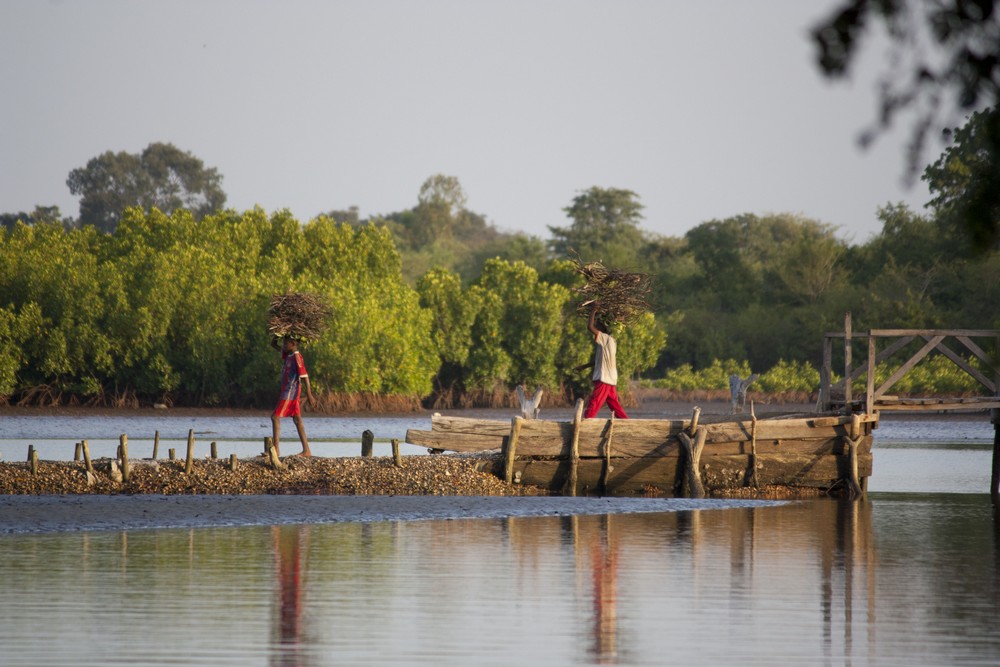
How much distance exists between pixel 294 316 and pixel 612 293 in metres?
4.50

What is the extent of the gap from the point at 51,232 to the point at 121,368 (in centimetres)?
938

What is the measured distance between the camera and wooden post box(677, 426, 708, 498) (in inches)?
768

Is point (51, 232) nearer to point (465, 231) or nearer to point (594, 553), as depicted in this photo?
point (594, 553)

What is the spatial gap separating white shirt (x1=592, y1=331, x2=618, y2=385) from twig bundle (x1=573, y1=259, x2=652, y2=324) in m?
0.63

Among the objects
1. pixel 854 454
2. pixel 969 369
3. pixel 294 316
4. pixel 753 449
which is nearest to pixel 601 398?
pixel 753 449

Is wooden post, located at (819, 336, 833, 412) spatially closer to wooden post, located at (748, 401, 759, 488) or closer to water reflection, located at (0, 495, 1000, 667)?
wooden post, located at (748, 401, 759, 488)

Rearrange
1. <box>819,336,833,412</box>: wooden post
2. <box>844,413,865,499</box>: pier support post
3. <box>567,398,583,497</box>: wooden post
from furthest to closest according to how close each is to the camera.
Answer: <box>819,336,833,412</box>: wooden post → <box>844,413,865,499</box>: pier support post → <box>567,398,583,497</box>: wooden post

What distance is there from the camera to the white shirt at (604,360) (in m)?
19.6

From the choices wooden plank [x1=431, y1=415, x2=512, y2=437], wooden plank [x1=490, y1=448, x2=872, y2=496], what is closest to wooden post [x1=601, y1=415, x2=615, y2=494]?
wooden plank [x1=490, y1=448, x2=872, y2=496]

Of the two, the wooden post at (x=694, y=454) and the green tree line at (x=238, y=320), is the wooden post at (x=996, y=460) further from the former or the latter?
the green tree line at (x=238, y=320)

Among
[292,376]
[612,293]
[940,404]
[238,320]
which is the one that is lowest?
[940,404]

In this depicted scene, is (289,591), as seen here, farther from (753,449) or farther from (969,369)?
(969,369)

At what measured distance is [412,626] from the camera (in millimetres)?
9906

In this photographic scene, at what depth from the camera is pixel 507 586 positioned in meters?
11.8
